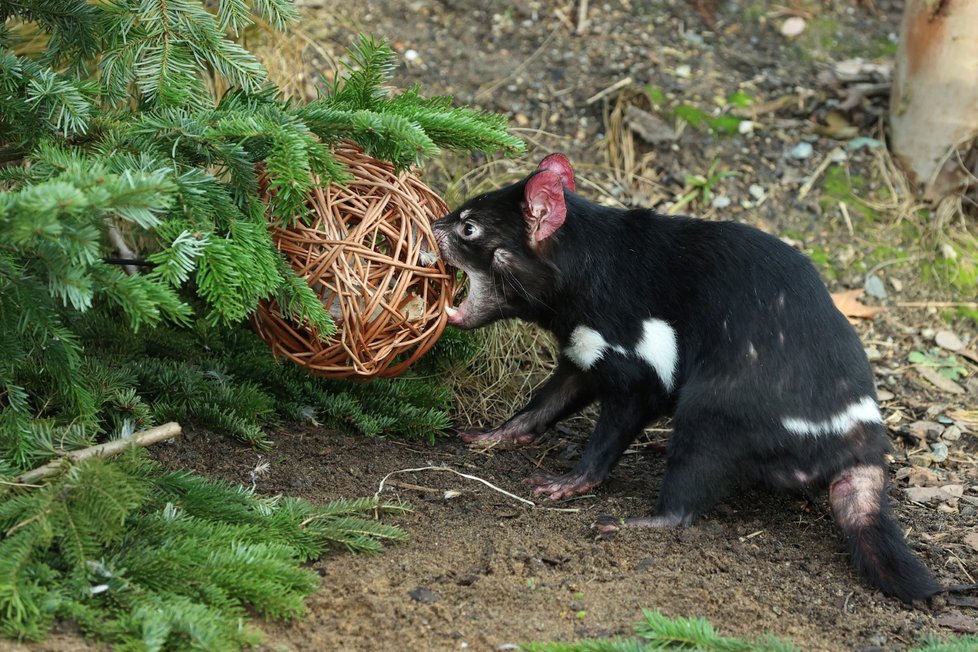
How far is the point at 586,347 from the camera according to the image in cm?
405

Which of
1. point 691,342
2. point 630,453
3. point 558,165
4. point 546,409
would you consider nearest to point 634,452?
point 630,453

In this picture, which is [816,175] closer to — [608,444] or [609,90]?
[609,90]

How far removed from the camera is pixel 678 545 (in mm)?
3594

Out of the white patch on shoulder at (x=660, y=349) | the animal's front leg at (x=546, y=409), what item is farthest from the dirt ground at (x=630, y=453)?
the white patch on shoulder at (x=660, y=349)

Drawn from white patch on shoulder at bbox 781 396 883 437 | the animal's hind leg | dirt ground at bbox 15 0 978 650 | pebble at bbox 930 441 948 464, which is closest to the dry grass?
dirt ground at bbox 15 0 978 650

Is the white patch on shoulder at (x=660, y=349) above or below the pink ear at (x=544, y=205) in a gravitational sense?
below

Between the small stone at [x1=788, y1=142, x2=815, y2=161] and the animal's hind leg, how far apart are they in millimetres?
2937

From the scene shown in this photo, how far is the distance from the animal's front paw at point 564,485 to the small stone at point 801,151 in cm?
293

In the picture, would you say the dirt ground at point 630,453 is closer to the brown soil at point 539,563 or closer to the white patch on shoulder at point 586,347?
the brown soil at point 539,563

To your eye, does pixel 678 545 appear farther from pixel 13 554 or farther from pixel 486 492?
pixel 13 554

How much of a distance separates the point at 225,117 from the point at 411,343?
1.03 m

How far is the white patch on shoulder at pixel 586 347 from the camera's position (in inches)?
158

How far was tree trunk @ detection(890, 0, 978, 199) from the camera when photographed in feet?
18.4

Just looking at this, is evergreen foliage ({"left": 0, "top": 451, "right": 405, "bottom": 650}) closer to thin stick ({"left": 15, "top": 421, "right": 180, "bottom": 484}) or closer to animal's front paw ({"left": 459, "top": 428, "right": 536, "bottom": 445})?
thin stick ({"left": 15, "top": 421, "right": 180, "bottom": 484})
